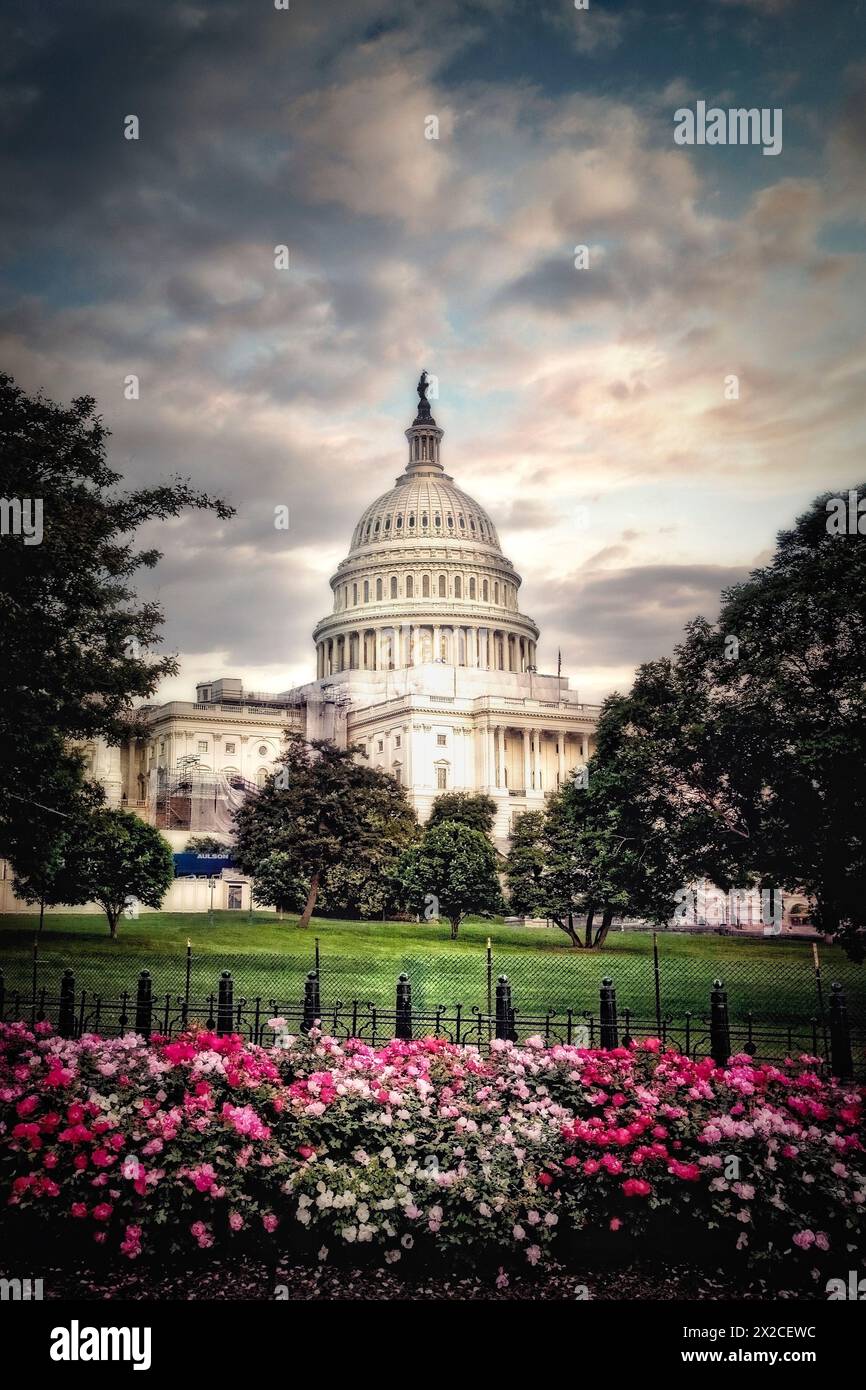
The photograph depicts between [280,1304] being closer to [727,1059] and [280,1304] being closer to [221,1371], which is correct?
[221,1371]

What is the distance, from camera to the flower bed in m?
8.94

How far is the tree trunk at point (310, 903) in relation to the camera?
3031cm

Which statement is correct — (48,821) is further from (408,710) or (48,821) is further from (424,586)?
(424,586)

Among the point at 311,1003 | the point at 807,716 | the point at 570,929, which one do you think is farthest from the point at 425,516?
the point at 311,1003

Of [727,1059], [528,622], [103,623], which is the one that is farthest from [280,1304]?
[528,622]

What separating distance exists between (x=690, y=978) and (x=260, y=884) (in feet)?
40.1

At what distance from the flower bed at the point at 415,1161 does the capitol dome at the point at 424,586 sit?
7254cm

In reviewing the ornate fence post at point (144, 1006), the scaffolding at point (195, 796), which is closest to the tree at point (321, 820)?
the scaffolding at point (195, 796)

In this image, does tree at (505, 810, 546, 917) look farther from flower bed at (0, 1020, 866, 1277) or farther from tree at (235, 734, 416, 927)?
flower bed at (0, 1020, 866, 1277)

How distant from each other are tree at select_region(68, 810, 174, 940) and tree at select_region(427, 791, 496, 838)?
1280 cm

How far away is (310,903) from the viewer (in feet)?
104

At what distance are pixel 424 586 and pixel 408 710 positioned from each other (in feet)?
141

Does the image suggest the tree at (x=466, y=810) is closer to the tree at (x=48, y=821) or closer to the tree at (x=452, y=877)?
the tree at (x=452, y=877)

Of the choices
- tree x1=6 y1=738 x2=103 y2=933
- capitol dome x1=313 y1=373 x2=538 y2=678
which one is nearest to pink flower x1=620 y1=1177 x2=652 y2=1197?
tree x1=6 y1=738 x2=103 y2=933
